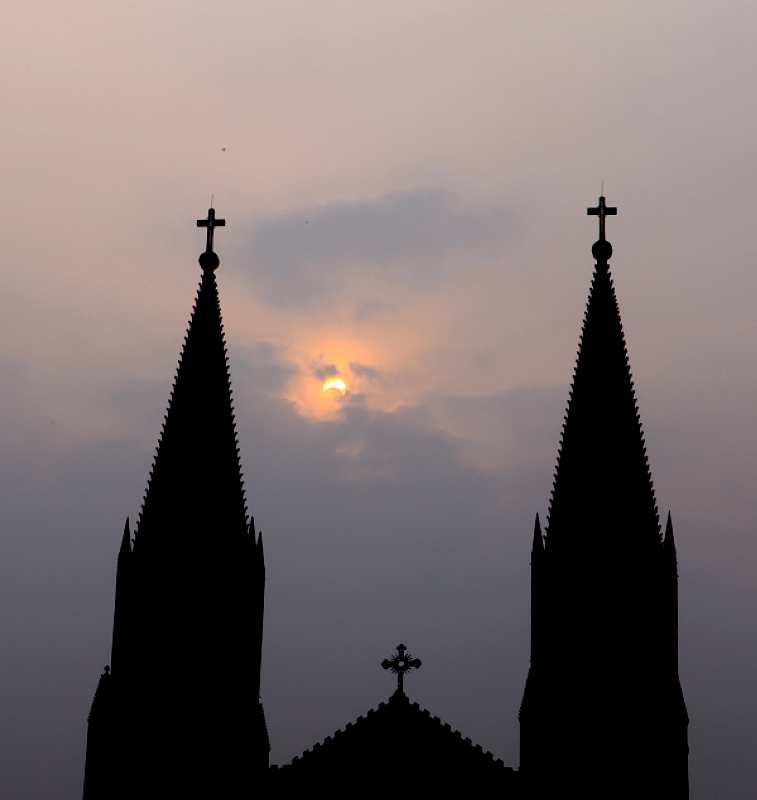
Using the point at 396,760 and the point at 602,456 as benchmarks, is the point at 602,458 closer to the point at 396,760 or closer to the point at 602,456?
the point at 602,456

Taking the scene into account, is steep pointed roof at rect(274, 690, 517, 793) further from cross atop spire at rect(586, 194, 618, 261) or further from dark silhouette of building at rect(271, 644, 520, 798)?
cross atop spire at rect(586, 194, 618, 261)

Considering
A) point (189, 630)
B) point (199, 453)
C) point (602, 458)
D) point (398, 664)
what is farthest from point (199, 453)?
point (602, 458)

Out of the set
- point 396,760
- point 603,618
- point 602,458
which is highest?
point 602,458

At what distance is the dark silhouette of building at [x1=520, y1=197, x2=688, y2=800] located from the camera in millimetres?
42000

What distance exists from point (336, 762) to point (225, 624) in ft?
13.8

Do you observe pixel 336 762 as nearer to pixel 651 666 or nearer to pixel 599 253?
pixel 651 666

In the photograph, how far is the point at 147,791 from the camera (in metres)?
42.2

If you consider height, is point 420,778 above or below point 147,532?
below

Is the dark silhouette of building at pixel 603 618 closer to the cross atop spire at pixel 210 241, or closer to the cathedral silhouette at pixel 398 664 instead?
the cathedral silhouette at pixel 398 664

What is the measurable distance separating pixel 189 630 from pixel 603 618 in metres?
8.94

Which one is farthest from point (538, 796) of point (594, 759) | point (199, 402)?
point (199, 402)

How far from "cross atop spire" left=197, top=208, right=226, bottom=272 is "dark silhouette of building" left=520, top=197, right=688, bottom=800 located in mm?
8737

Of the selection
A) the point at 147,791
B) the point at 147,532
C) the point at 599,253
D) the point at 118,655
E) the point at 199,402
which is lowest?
the point at 147,791

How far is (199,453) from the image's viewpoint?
4400 cm
